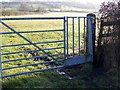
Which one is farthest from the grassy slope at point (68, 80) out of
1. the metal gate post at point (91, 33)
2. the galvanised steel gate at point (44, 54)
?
the metal gate post at point (91, 33)

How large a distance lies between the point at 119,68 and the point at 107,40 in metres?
0.95

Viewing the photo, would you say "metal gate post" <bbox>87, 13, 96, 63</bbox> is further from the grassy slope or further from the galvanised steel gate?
the grassy slope

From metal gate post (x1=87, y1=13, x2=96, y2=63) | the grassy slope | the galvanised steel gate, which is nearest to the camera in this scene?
the grassy slope

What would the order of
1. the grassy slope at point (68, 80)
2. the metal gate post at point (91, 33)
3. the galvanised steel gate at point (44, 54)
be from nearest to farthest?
the grassy slope at point (68, 80) → the galvanised steel gate at point (44, 54) → the metal gate post at point (91, 33)

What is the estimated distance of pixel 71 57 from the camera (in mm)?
9789

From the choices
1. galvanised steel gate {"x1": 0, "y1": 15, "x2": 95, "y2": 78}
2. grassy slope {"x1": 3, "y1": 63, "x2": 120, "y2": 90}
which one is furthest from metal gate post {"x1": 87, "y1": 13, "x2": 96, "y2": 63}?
grassy slope {"x1": 3, "y1": 63, "x2": 120, "y2": 90}

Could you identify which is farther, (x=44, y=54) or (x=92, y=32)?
(x=92, y=32)

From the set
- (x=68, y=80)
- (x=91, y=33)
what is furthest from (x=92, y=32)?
(x=68, y=80)

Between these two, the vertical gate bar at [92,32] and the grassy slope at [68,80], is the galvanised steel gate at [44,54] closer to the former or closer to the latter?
the vertical gate bar at [92,32]

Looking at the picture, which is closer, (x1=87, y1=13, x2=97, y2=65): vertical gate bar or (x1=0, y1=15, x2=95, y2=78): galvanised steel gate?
(x1=0, y1=15, x2=95, y2=78): galvanised steel gate

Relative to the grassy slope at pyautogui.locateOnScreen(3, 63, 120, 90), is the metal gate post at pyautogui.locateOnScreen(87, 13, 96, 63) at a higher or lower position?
higher

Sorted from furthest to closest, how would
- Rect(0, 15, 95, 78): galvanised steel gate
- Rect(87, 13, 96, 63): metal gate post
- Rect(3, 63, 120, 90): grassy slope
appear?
Rect(87, 13, 96, 63): metal gate post
Rect(0, 15, 95, 78): galvanised steel gate
Rect(3, 63, 120, 90): grassy slope

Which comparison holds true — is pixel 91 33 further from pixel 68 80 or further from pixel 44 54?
pixel 68 80

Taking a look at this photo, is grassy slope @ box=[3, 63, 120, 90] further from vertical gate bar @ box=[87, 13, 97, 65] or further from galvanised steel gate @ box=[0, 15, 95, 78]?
vertical gate bar @ box=[87, 13, 97, 65]
